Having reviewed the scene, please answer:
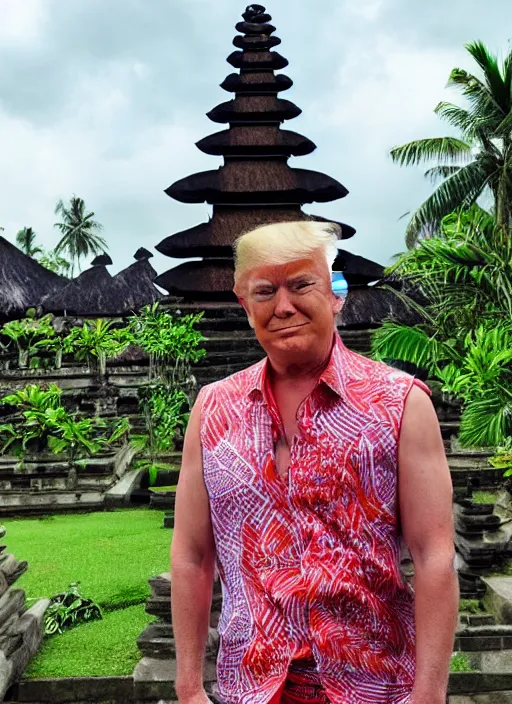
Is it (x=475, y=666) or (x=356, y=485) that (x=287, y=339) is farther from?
(x=475, y=666)

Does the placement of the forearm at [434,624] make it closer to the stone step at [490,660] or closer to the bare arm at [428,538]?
the bare arm at [428,538]

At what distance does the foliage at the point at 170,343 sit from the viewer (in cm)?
1258

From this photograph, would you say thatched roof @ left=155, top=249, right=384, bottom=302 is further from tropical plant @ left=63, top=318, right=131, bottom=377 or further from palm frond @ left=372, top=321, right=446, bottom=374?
palm frond @ left=372, top=321, right=446, bottom=374

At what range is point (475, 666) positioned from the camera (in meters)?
4.52

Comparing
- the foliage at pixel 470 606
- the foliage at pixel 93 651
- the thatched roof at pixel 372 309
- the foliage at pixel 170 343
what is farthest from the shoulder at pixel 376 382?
the thatched roof at pixel 372 309

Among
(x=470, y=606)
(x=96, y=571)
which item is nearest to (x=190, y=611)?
(x=470, y=606)

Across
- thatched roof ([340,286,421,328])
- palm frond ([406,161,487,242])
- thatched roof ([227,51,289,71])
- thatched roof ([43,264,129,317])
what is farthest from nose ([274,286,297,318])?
thatched roof ([43,264,129,317])

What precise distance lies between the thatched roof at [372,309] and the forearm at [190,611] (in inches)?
573

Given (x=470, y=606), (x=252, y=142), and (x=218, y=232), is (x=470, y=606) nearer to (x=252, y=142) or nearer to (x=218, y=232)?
(x=218, y=232)

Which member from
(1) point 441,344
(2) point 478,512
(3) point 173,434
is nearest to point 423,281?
(1) point 441,344

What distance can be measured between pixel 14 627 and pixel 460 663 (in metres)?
2.59

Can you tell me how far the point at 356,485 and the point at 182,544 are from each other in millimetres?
433

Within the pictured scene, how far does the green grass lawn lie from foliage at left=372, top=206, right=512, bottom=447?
2.62 m

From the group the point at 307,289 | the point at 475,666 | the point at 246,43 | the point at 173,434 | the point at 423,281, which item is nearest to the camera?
the point at 307,289
